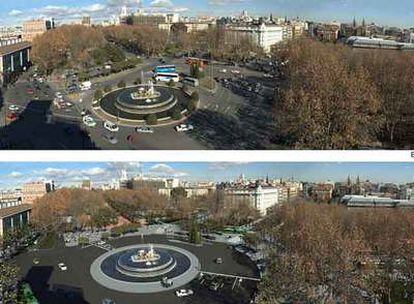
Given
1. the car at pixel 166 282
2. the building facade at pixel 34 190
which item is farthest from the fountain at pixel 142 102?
the car at pixel 166 282

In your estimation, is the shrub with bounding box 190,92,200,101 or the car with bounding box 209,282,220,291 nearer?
the shrub with bounding box 190,92,200,101

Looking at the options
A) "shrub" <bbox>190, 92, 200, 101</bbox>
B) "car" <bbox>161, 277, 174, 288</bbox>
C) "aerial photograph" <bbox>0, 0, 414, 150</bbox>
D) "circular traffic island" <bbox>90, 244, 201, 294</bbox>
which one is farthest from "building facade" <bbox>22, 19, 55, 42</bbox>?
"car" <bbox>161, 277, 174, 288</bbox>

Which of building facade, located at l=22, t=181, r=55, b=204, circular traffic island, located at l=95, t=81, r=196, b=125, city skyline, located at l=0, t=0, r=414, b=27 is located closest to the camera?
city skyline, located at l=0, t=0, r=414, b=27

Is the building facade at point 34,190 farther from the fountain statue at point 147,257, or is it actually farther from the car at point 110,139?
the fountain statue at point 147,257

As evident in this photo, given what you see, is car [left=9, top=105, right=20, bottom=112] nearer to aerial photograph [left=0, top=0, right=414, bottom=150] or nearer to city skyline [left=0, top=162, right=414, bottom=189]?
aerial photograph [left=0, top=0, right=414, bottom=150]

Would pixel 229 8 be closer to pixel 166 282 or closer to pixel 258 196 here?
pixel 258 196
